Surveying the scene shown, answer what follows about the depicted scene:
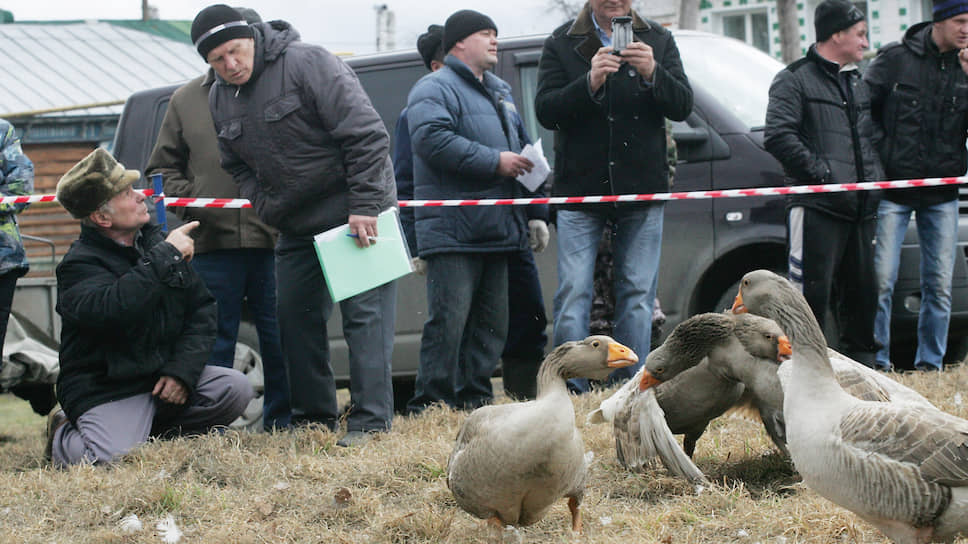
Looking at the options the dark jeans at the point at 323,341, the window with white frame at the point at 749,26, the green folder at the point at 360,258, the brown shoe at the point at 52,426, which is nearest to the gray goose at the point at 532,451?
the green folder at the point at 360,258

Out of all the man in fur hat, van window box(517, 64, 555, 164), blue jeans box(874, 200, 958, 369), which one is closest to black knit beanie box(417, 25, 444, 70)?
van window box(517, 64, 555, 164)

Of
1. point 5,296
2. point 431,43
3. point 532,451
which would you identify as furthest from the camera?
point 431,43

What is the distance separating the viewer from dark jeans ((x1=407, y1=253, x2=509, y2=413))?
612 centimetres

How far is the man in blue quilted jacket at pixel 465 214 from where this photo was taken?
6.11 meters

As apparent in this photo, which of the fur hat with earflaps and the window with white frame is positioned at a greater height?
the window with white frame

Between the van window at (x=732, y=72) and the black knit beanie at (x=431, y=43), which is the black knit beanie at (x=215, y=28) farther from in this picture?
the van window at (x=732, y=72)

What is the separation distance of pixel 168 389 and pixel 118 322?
Answer: 1.42ft

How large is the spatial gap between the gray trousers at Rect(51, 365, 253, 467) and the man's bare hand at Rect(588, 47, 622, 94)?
8.00ft

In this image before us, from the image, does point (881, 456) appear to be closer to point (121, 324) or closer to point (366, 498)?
point (366, 498)

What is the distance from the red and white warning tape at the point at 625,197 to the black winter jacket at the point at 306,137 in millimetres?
546

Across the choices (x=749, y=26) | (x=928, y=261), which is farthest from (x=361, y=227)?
(x=749, y=26)

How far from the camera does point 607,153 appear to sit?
6047 millimetres

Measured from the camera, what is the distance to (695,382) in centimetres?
455

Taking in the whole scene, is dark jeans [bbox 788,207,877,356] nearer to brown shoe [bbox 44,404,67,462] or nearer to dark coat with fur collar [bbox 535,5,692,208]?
dark coat with fur collar [bbox 535,5,692,208]
